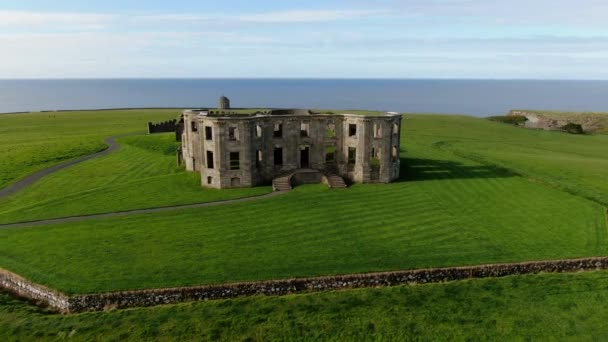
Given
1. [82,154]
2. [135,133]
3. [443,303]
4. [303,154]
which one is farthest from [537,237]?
[135,133]

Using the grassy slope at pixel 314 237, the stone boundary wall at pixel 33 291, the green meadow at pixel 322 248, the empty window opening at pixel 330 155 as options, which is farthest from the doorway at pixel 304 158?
the stone boundary wall at pixel 33 291

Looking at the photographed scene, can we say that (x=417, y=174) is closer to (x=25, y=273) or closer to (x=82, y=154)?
(x=25, y=273)

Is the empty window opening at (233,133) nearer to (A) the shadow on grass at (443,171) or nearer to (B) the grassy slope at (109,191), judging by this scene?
(B) the grassy slope at (109,191)

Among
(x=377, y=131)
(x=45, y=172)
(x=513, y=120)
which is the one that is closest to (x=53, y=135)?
(x=45, y=172)

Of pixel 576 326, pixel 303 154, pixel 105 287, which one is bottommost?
pixel 576 326

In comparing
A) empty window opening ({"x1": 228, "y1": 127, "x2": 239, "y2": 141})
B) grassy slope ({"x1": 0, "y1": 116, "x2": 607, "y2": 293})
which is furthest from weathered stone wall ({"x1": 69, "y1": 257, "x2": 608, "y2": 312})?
empty window opening ({"x1": 228, "y1": 127, "x2": 239, "y2": 141})

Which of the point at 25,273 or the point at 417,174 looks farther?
the point at 417,174

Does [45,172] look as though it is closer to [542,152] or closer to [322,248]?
[322,248]
